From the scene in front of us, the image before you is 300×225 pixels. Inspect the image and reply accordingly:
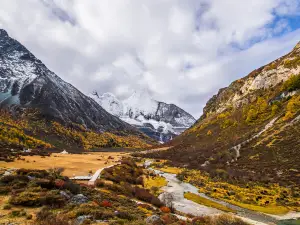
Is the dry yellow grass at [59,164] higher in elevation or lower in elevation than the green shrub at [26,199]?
higher

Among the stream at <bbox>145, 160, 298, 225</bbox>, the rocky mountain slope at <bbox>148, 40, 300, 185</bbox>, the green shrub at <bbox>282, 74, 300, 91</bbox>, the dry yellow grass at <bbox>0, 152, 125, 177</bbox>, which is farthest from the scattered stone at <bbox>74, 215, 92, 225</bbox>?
the green shrub at <bbox>282, 74, 300, 91</bbox>

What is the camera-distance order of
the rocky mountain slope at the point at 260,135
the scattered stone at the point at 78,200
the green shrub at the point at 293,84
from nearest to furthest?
the scattered stone at the point at 78,200, the rocky mountain slope at the point at 260,135, the green shrub at the point at 293,84

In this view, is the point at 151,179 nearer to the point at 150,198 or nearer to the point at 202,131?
the point at 150,198

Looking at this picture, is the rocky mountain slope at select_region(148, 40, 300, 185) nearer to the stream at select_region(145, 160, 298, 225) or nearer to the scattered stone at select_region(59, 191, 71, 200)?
the stream at select_region(145, 160, 298, 225)

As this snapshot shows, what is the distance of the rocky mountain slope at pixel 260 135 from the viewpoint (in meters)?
55.3

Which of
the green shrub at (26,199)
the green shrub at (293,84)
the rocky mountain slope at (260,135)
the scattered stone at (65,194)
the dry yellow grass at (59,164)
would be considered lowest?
the green shrub at (26,199)

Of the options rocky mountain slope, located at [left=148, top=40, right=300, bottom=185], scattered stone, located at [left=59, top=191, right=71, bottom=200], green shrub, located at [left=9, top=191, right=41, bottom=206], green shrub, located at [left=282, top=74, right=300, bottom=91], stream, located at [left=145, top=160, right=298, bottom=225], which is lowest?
stream, located at [left=145, top=160, right=298, bottom=225]

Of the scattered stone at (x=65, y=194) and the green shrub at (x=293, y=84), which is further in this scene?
the green shrub at (x=293, y=84)

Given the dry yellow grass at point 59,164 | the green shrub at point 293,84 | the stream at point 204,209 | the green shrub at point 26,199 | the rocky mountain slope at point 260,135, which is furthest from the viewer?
the green shrub at point 293,84

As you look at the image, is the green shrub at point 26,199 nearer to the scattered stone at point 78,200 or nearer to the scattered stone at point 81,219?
the scattered stone at point 78,200

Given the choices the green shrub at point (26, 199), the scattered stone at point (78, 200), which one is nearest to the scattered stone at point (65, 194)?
the scattered stone at point (78, 200)

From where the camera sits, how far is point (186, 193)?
42.4 m

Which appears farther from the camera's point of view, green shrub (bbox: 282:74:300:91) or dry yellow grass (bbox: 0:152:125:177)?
green shrub (bbox: 282:74:300:91)

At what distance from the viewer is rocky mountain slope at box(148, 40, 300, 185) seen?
181 feet
